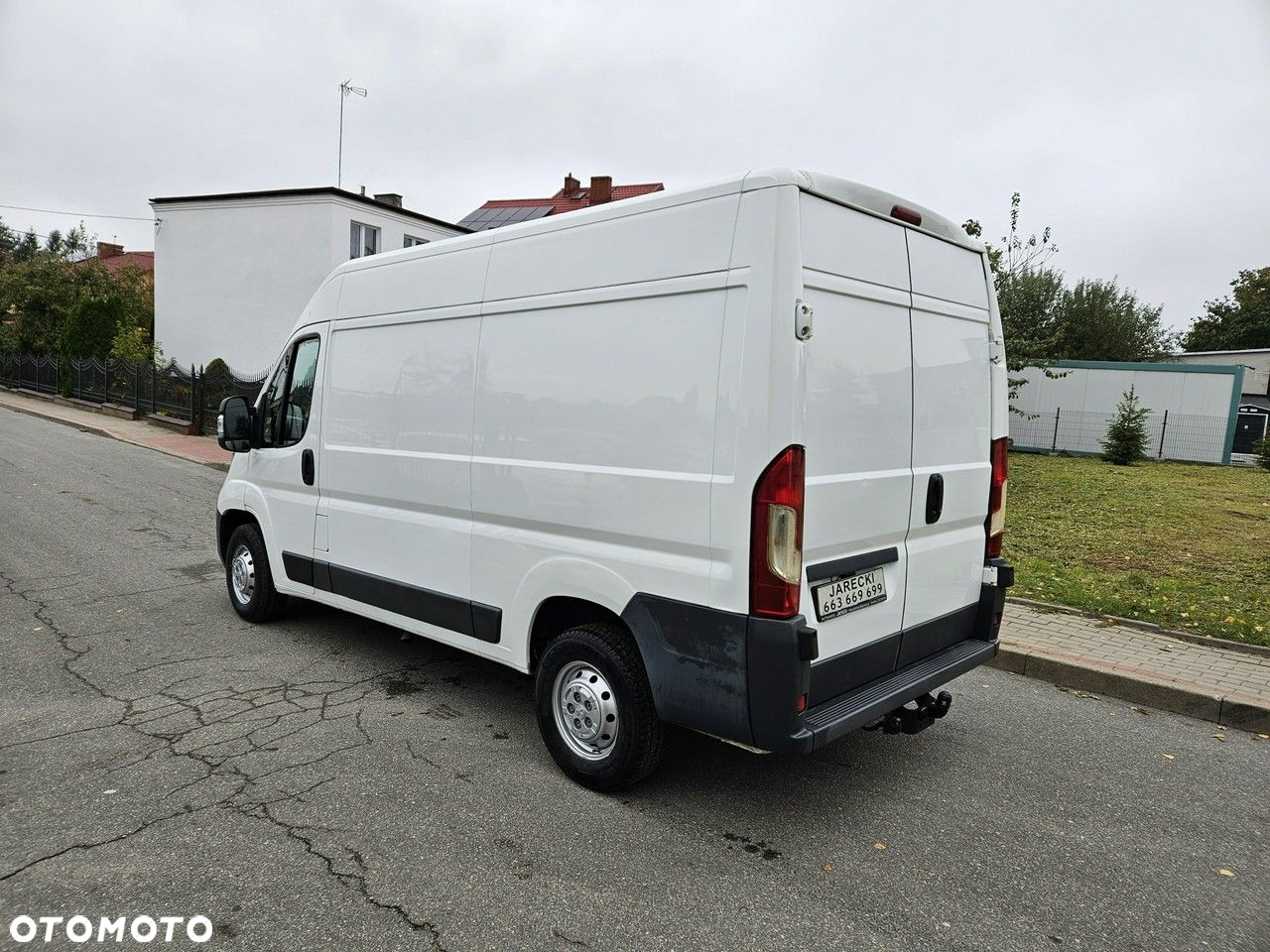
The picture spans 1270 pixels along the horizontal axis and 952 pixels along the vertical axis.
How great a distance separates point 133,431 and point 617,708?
2052 cm

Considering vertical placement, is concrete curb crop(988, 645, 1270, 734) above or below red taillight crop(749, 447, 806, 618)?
below

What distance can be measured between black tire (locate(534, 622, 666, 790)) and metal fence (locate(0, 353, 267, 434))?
14.8m

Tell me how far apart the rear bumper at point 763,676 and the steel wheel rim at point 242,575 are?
12.4ft

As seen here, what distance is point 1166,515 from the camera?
11773 millimetres

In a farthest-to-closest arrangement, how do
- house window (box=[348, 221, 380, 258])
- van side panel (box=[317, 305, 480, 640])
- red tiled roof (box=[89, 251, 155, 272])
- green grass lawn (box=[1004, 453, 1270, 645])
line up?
1. red tiled roof (box=[89, 251, 155, 272])
2. house window (box=[348, 221, 380, 258])
3. green grass lawn (box=[1004, 453, 1270, 645])
4. van side panel (box=[317, 305, 480, 640])

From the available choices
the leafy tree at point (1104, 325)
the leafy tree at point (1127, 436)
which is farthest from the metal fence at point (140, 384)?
the leafy tree at point (1104, 325)

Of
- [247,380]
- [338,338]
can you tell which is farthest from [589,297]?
[247,380]

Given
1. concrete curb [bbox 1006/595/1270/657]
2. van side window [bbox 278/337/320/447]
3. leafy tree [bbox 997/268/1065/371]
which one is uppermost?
leafy tree [bbox 997/268/1065/371]

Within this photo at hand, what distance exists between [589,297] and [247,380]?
1758cm

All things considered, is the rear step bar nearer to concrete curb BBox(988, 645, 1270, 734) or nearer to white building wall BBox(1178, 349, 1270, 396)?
concrete curb BBox(988, 645, 1270, 734)

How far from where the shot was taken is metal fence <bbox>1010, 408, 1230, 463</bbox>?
24.7m

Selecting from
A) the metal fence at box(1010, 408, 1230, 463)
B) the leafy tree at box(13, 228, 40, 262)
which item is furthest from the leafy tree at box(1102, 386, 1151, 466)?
the leafy tree at box(13, 228, 40, 262)

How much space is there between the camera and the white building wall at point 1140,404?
24.7 m

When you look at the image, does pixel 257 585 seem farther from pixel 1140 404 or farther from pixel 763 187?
pixel 1140 404
